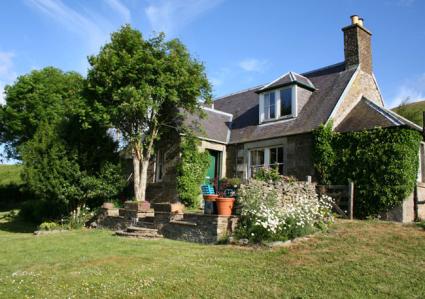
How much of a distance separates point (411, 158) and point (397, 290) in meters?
7.92

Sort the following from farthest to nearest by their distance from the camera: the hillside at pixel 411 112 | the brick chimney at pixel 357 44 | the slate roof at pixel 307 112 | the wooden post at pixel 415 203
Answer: the hillside at pixel 411 112, the brick chimney at pixel 357 44, the slate roof at pixel 307 112, the wooden post at pixel 415 203

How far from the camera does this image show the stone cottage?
51.8 feet

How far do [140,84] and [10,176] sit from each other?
20.4 m

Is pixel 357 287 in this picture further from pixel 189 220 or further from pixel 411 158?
pixel 411 158

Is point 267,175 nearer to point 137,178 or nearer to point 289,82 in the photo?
point 289,82

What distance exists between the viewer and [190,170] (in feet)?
57.4

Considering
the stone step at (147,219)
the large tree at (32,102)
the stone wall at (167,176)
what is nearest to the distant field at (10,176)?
the large tree at (32,102)

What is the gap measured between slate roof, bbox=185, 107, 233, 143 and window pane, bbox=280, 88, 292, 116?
3.31 metres

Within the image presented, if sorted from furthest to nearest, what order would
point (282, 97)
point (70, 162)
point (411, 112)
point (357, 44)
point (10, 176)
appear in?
point (10, 176), point (411, 112), point (282, 97), point (357, 44), point (70, 162)

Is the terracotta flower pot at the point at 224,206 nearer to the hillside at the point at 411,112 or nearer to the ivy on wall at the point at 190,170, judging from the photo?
the ivy on wall at the point at 190,170

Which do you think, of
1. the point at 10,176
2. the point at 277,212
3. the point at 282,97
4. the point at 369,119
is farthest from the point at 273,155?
the point at 10,176

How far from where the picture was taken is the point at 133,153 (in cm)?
1678

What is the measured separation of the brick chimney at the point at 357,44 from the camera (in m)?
17.3

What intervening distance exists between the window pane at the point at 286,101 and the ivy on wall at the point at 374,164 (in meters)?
3.22
